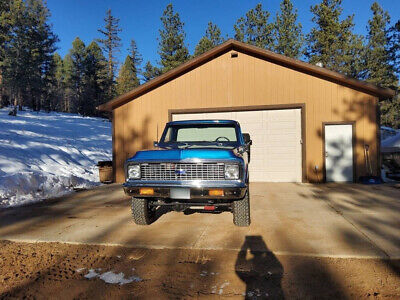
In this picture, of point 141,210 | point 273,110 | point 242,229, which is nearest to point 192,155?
point 141,210

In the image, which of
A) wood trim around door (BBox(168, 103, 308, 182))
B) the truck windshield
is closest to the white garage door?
wood trim around door (BBox(168, 103, 308, 182))

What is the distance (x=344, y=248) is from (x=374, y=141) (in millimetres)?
7774

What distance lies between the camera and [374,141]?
9.66 m

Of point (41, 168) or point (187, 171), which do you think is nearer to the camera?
point (187, 171)

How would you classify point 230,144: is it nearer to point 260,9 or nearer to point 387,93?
point 387,93

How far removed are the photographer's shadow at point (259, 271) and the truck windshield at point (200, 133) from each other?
2349 millimetres

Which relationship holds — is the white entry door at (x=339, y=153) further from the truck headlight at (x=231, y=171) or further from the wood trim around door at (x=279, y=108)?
the truck headlight at (x=231, y=171)

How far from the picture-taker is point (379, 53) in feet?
107

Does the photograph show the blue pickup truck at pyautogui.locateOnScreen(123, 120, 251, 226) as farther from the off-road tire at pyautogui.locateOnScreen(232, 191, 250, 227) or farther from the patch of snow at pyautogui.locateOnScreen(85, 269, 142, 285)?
the patch of snow at pyautogui.locateOnScreen(85, 269, 142, 285)

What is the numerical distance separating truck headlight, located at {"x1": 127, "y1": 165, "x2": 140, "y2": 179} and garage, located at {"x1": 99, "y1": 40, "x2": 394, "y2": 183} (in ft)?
23.7

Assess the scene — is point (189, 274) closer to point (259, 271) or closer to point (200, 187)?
point (259, 271)

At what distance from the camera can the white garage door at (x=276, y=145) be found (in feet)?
34.2

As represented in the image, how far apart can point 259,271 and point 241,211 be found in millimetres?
1458

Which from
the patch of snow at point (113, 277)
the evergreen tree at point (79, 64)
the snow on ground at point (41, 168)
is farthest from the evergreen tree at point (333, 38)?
the evergreen tree at point (79, 64)
